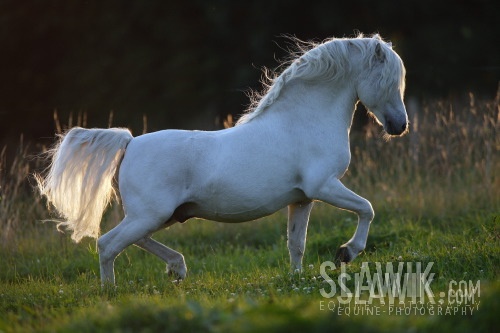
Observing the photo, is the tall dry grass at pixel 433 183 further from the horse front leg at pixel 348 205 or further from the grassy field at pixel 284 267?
the horse front leg at pixel 348 205

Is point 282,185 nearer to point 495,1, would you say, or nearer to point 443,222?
point 443,222

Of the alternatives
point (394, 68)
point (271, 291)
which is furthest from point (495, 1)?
point (271, 291)

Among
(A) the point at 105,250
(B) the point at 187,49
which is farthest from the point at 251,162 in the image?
(B) the point at 187,49

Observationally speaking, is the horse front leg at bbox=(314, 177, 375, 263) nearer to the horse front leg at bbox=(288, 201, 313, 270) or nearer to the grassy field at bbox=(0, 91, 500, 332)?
the grassy field at bbox=(0, 91, 500, 332)

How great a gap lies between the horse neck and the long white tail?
1.38 meters

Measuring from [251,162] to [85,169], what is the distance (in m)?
1.45

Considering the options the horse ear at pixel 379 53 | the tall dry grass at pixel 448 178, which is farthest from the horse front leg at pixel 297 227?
the tall dry grass at pixel 448 178

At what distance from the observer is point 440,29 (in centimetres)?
1728

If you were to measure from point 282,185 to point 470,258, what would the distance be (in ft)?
5.45

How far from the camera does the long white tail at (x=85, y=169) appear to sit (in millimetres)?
6285

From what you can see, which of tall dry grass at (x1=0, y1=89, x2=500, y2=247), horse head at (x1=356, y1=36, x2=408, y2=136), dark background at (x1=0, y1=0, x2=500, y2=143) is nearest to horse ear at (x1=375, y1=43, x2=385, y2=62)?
horse head at (x1=356, y1=36, x2=408, y2=136)

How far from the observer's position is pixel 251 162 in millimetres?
6066

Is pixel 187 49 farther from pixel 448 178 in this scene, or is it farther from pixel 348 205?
pixel 348 205

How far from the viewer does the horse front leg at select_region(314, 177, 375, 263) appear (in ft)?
19.8
